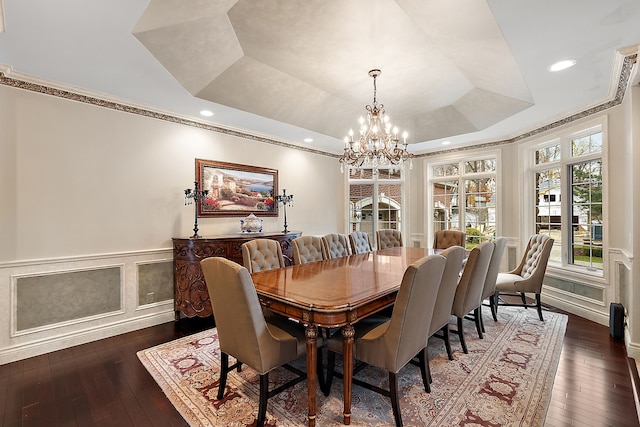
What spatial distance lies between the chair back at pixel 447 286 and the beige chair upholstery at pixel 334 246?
175cm

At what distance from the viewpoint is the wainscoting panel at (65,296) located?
9.45 feet

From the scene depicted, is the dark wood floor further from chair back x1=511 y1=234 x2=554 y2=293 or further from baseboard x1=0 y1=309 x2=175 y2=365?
chair back x1=511 y1=234 x2=554 y2=293

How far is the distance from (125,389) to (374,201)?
5.24 metres

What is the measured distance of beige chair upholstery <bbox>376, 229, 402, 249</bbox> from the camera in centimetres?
516

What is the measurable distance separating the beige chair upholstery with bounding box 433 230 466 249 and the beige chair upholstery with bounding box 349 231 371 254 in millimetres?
1218

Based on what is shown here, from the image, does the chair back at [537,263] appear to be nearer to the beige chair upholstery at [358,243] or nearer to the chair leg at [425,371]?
the beige chair upholstery at [358,243]

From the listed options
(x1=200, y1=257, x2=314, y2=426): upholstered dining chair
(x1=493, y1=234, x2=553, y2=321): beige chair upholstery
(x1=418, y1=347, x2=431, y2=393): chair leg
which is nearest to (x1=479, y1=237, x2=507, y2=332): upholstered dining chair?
(x1=493, y1=234, x2=553, y2=321): beige chair upholstery

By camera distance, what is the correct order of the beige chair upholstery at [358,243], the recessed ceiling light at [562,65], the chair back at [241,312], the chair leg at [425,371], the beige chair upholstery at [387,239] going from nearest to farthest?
the chair back at [241,312]
the chair leg at [425,371]
the recessed ceiling light at [562,65]
the beige chair upholstery at [358,243]
the beige chair upholstery at [387,239]

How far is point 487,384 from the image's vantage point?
233 cm

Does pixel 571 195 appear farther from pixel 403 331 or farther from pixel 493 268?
pixel 403 331

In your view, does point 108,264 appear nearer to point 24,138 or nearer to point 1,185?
point 1,185

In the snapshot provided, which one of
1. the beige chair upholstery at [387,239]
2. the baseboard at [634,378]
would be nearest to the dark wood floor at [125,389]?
the baseboard at [634,378]

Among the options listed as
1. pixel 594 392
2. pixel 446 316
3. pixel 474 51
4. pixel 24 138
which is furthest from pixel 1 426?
pixel 474 51

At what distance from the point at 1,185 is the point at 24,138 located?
19.6 inches
